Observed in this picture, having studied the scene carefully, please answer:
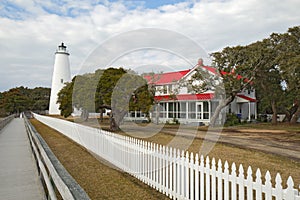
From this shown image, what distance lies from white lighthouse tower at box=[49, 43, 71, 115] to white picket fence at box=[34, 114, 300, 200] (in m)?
44.6

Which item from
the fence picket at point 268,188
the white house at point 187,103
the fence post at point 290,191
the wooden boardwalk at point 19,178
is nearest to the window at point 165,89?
the white house at point 187,103

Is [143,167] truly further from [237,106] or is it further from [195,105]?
[237,106]

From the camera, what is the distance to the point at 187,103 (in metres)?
30.2

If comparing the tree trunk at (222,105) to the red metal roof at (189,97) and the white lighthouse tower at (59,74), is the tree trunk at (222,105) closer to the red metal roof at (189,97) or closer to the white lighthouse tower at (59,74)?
the red metal roof at (189,97)

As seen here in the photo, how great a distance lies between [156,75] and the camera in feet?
99.6

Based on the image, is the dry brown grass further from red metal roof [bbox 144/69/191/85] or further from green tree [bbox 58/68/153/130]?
red metal roof [bbox 144/69/191/85]

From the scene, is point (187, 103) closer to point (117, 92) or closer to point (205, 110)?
point (205, 110)

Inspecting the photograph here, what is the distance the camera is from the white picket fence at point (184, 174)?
3527 mm

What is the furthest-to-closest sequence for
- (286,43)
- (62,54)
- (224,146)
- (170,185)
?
(62,54) → (286,43) → (224,146) → (170,185)

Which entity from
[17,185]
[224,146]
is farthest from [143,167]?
[224,146]

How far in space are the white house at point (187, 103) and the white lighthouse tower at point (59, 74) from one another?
71.6ft

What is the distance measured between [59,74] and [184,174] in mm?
50008

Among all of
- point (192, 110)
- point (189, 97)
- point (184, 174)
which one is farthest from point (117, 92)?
point (192, 110)

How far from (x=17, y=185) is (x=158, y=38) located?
11990 mm
